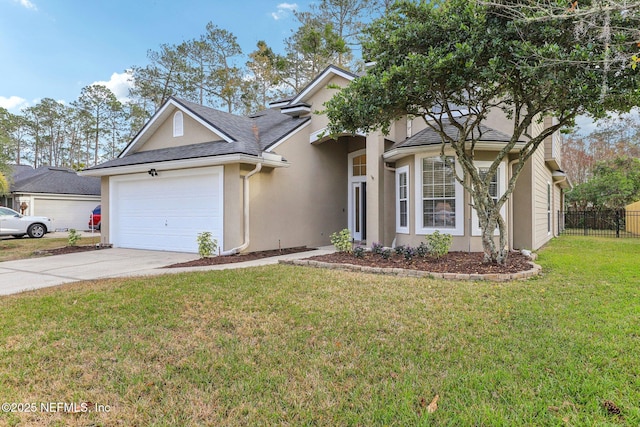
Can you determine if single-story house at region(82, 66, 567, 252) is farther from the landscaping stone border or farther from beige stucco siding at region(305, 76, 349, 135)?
the landscaping stone border

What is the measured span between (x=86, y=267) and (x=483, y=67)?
31.7 feet

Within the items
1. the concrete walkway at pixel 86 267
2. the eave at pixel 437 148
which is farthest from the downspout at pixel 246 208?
the eave at pixel 437 148

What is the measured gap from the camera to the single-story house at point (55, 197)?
71.5ft

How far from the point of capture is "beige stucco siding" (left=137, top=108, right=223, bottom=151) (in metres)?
11.6

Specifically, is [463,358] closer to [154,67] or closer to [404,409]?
[404,409]

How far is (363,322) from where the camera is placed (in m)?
4.32

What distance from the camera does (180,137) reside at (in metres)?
12.2

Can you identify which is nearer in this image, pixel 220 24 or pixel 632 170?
pixel 632 170

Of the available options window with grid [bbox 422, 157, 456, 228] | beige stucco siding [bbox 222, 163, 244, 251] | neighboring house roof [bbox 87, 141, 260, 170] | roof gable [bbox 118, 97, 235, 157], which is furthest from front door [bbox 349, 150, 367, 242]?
roof gable [bbox 118, 97, 235, 157]

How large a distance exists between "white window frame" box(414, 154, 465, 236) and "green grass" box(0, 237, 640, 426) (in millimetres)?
3654

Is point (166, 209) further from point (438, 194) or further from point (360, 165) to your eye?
point (438, 194)

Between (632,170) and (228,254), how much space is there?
26.1 meters

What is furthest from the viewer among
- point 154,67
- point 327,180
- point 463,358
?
point 154,67

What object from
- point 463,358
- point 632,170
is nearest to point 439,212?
point 463,358
